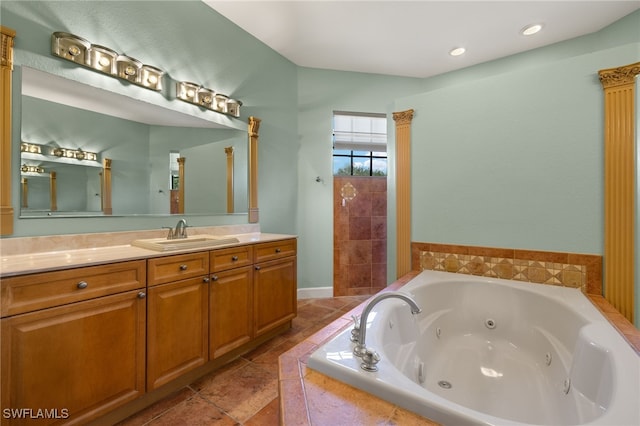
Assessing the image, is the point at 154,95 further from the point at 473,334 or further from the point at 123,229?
the point at 473,334

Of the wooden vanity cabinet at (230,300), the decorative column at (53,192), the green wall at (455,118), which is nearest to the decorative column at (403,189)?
the green wall at (455,118)

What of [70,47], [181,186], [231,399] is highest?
[70,47]

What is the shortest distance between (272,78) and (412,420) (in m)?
3.16

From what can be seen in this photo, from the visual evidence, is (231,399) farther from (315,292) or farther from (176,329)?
(315,292)

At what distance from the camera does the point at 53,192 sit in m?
1.56

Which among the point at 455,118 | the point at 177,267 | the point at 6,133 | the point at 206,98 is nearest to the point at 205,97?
the point at 206,98

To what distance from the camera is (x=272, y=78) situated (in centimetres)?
299

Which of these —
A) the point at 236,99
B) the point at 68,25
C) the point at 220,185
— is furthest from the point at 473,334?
the point at 68,25

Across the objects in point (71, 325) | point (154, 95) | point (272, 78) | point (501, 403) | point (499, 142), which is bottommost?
point (501, 403)

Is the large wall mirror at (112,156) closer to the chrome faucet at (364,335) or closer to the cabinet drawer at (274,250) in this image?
the cabinet drawer at (274,250)

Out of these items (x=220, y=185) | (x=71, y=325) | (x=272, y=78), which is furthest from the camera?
(x=272, y=78)

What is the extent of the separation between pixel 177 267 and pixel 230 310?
0.52m

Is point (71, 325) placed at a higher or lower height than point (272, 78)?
lower

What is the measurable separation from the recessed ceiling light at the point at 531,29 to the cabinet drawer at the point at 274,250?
3039mm
